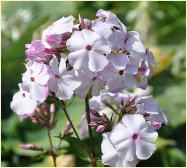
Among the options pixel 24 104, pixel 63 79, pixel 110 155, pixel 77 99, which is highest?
pixel 63 79

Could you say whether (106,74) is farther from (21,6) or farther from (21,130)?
(21,6)

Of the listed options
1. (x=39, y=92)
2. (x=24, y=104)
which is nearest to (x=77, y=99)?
(x=24, y=104)

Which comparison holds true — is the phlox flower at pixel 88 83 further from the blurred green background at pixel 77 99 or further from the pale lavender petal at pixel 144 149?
the blurred green background at pixel 77 99

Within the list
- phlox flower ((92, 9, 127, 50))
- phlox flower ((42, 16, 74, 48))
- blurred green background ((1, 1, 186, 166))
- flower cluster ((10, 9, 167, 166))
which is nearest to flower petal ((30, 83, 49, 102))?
flower cluster ((10, 9, 167, 166))

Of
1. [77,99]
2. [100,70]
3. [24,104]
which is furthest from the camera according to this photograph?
[77,99]

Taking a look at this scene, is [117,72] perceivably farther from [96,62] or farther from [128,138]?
[128,138]

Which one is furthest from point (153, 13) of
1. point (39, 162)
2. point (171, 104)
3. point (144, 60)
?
point (144, 60)

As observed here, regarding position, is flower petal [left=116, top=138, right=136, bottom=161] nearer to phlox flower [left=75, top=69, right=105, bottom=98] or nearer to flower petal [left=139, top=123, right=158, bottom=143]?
flower petal [left=139, top=123, right=158, bottom=143]
